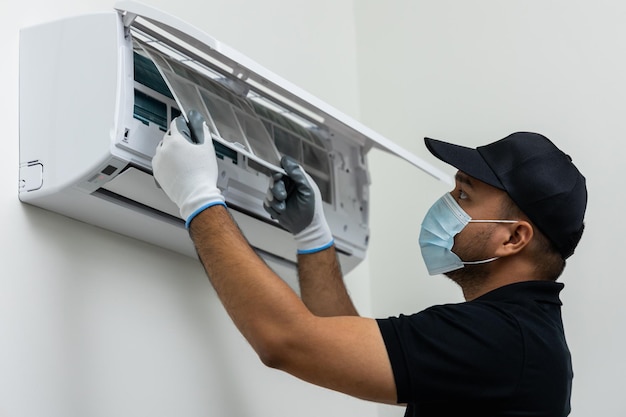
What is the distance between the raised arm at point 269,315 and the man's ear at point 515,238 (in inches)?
15.1

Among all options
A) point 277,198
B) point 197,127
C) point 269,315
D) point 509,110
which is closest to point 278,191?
point 277,198

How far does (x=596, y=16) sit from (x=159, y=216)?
1.36m

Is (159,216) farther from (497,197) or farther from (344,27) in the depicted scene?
(344,27)

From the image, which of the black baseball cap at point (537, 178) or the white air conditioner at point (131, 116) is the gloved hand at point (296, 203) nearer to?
the white air conditioner at point (131, 116)

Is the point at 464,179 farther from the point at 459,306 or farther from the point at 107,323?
the point at 107,323

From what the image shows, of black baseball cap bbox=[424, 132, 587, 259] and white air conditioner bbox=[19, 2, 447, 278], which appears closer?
white air conditioner bbox=[19, 2, 447, 278]

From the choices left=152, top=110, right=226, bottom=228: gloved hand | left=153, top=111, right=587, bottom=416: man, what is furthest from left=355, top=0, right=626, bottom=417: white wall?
left=152, top=110, right=226, bottom=228: gloved hand

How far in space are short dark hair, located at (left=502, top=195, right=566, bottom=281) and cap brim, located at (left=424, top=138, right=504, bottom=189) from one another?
48 mm

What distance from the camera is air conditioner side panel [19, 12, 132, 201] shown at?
62.5 inches

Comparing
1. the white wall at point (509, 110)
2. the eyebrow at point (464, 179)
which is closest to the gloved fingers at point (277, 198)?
the eyebrow at point (464, 179)

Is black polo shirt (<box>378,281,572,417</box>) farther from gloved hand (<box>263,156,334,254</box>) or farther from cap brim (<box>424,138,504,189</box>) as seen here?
gloved hand (<box>263,156,334,254</box>)

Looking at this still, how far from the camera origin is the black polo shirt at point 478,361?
151cm

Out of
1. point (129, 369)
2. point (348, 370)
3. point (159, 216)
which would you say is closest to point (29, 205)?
point (159, 216)

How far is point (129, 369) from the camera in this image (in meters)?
Result: 1.78
